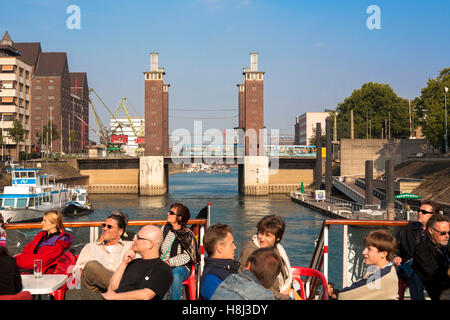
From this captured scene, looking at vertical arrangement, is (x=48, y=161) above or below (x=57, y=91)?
below

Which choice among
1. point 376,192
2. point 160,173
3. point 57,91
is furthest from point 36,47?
point 376,192

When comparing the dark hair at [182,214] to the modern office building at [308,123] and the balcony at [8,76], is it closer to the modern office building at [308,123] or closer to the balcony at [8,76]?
the balcony at [8,76]

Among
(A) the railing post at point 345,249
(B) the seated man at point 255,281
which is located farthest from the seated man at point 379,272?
(A) the railing post at point 345,249

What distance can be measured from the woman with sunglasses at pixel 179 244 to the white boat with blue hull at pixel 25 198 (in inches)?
1337

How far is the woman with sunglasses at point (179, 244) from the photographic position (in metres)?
6.55

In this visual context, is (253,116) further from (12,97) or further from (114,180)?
(12,97)

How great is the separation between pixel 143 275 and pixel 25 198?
38096mm

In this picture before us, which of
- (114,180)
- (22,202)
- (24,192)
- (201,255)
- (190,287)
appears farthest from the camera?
(114,180)

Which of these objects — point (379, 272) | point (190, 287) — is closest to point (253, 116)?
point (190, 287)

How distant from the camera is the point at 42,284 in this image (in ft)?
16.3

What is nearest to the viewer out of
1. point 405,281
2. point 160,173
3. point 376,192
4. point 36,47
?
point 405,281

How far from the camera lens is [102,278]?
18.5ft
